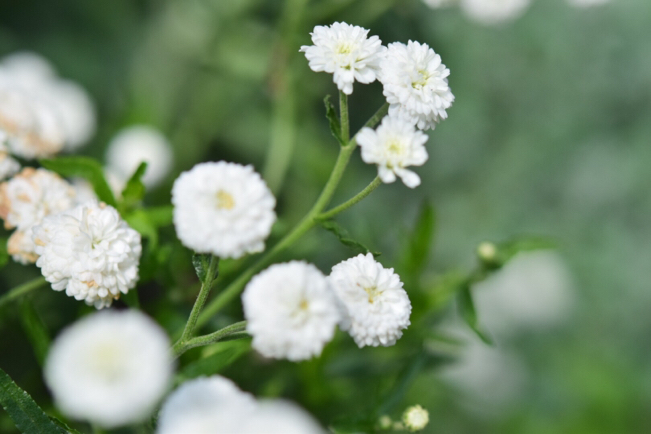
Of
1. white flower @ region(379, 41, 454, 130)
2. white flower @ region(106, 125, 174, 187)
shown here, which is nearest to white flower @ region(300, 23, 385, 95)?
white flower @ region(379, 41, 454, 130)

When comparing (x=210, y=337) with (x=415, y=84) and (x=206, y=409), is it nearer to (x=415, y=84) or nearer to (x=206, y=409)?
(x=206, y=409)

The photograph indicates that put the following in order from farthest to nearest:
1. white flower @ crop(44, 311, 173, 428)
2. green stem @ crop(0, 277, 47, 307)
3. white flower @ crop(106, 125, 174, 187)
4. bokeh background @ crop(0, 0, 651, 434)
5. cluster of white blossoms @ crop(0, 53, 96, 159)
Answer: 1. bokeh background @ crop(0, 0, 651, 434)
2. white flower @ crop(106, 125, 174, 187)
3. cluster of white blossoms @ crop(0, 53, 96, 159)
4. green stem @ crop(0, 277, 47, 307)
5. white flower @ crop(44, 311, 173, 428)

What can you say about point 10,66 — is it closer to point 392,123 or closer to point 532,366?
point 392,123

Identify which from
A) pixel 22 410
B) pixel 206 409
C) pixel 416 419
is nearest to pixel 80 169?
pixel 22 410

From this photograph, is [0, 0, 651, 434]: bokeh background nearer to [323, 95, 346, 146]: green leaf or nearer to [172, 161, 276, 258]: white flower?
[323, 95, 346, 146]: green leaf

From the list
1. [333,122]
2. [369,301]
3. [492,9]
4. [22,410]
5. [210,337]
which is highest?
[492,9]

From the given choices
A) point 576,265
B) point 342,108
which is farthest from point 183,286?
point 576,265

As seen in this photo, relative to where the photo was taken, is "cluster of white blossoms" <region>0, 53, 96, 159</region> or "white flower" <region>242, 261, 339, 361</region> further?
"cluster of white blossoms" <region>0, 53, 96, 159</region>
